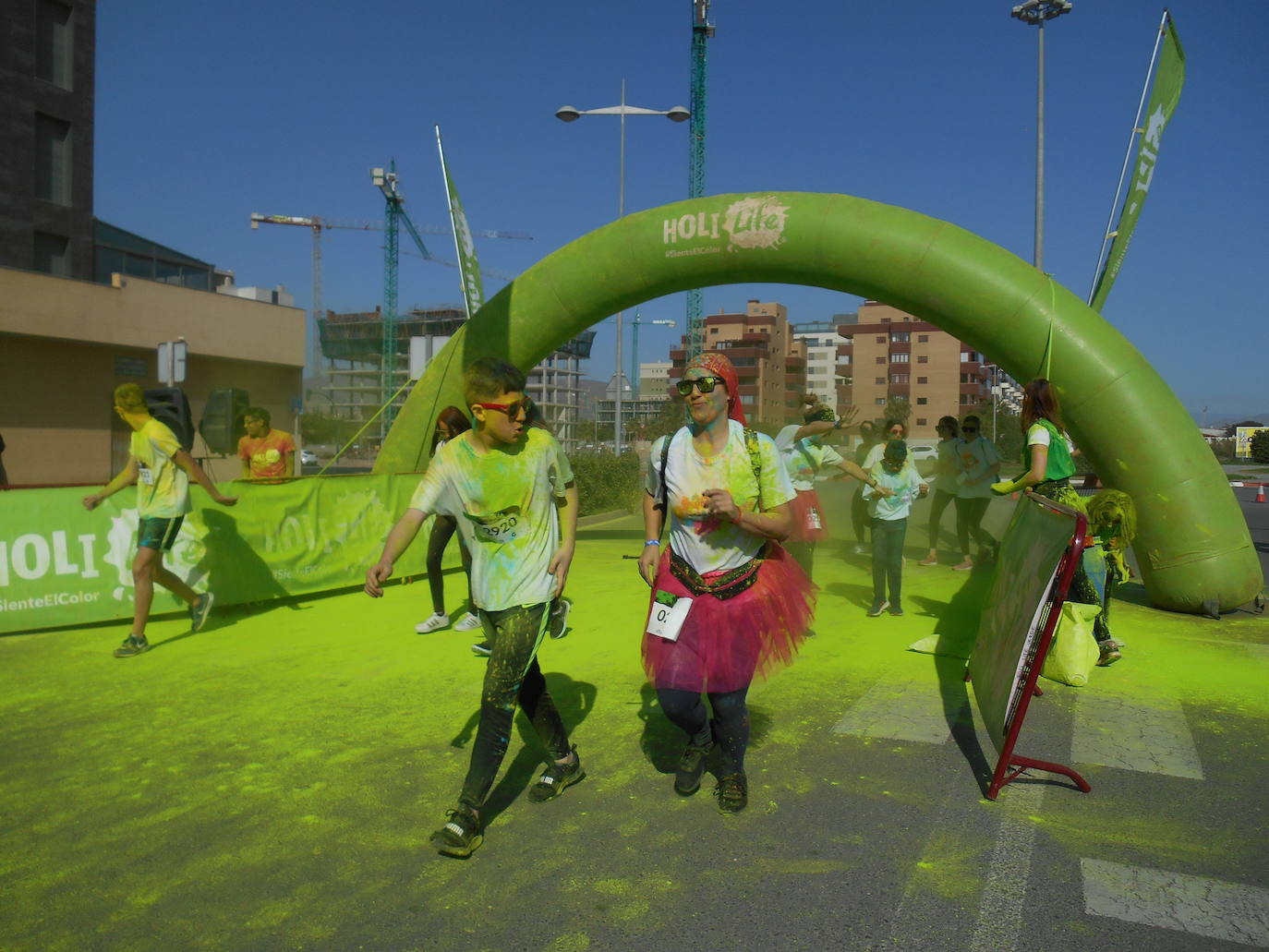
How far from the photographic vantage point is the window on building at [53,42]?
25016 mm

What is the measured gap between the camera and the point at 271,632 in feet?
23.1

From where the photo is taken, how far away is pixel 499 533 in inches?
141

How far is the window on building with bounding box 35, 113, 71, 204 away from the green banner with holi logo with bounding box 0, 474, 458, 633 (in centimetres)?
2262

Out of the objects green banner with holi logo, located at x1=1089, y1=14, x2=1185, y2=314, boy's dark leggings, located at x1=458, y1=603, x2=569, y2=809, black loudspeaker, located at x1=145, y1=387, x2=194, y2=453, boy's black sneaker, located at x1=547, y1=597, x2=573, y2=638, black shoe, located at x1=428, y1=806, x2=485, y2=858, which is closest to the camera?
black shoe, located at x1=428, y1=806, x2=485, y2=858

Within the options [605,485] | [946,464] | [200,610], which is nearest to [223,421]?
[200,610]

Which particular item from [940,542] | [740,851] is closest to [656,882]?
[740,851]

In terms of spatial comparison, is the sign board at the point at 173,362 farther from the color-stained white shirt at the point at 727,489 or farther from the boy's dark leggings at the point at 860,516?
the color-stained white shirt at the point at 727,489

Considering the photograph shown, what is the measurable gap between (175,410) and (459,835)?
6.71 meters

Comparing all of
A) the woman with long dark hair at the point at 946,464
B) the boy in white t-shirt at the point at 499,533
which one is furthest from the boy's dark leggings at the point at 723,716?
the woman with long dark hair at the point at 946,464

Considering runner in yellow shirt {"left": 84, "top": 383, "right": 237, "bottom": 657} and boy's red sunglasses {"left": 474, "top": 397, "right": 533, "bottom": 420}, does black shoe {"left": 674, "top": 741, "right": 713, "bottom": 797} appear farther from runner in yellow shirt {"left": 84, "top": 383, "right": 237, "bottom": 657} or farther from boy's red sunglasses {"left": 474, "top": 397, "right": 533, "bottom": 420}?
runner in yellow shirt {"left": 84, "top": 383, "right": 237, "bottom": 657}

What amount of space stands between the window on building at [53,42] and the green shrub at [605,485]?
61.8ft

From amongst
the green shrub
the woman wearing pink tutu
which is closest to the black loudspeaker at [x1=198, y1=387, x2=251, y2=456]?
the green shrub

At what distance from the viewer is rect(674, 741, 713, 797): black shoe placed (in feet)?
12.6

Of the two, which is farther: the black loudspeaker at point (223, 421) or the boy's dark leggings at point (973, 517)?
the black loudspeaker at point (223, 421)
